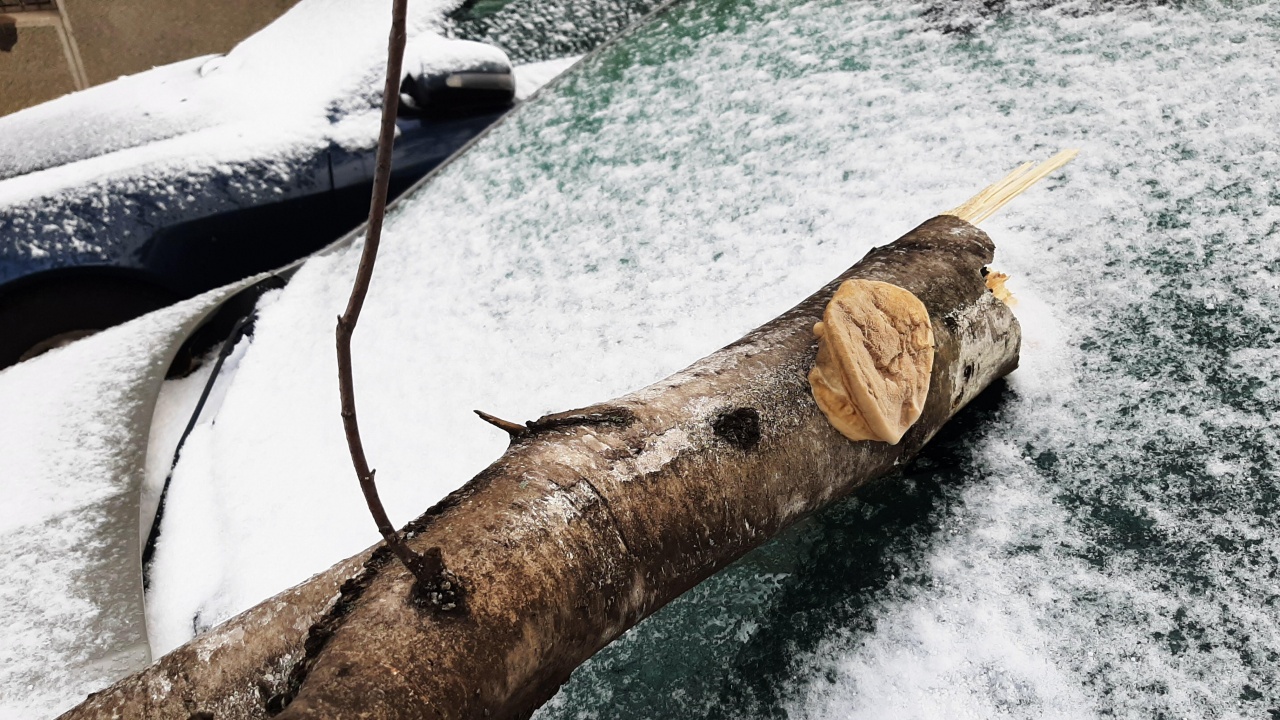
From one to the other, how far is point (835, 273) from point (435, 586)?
136 centimetres

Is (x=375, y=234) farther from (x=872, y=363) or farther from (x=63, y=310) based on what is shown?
(x=63, y=310)

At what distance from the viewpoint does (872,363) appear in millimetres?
1505

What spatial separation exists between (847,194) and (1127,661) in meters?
1.34

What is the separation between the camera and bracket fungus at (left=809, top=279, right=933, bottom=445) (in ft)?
4.85

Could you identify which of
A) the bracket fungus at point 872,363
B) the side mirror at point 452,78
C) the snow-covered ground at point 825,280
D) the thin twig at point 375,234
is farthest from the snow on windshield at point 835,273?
the thin twig at point 375,234

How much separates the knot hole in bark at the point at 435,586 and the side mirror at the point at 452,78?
7.08 ft

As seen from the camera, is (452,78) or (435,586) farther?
(452,78)

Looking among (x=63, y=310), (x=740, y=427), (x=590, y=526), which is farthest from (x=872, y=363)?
(x=63, y=310)

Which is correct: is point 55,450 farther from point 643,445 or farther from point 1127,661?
point 1127,661

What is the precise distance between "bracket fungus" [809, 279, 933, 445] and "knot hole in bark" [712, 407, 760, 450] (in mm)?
138

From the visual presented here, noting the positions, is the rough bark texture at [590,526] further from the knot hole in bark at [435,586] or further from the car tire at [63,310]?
the car tire at [63,310]

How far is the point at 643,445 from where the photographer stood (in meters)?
1.35

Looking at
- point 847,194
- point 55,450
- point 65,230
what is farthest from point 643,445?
point 65,230

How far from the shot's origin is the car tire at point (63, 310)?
2723mm
